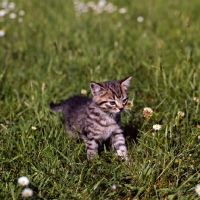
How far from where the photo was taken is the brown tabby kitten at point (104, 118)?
4555 mm

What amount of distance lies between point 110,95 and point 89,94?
1.37 m

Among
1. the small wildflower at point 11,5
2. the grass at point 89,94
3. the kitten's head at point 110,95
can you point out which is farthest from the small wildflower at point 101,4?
the kitten's head at point 110,95

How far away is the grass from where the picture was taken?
3.98 m

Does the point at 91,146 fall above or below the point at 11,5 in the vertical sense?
below

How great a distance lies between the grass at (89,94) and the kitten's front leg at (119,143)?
10cm

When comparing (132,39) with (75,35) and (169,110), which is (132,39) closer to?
(75,35)

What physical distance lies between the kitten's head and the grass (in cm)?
43

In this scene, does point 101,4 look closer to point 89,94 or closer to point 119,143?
point 89,94

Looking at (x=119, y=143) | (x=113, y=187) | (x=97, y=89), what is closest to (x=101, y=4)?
(x=97, y=89)

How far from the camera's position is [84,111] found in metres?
5.01

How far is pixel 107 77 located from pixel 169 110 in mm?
1279

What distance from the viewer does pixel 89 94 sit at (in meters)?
5.90

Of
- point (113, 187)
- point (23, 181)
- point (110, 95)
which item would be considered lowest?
point (113, 187)

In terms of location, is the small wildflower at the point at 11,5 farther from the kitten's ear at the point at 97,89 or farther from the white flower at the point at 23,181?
the white flower at the point at 23,181
